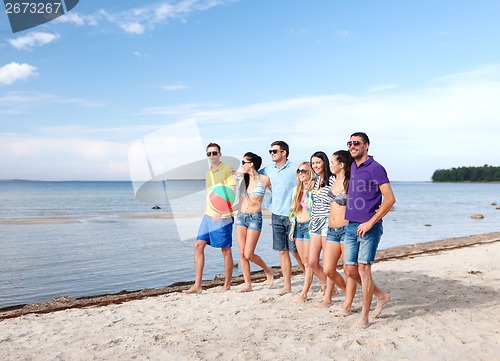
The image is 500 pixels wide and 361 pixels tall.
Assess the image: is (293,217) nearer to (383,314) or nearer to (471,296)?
(383,314)

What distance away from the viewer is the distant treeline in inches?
6801

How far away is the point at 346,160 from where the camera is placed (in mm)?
5238

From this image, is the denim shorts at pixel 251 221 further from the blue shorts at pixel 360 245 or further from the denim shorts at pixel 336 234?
the blue shorts at pixel 360 245

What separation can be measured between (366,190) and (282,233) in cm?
221

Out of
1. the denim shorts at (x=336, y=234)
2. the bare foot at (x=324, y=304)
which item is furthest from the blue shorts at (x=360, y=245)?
the bare foot at (x=324, y=304)

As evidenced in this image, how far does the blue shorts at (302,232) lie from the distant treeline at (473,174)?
19301 cm

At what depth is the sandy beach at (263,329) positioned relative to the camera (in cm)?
429

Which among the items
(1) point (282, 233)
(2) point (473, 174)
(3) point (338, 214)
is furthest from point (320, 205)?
(2) point (473, 174)

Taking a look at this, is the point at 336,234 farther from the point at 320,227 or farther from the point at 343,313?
the point at 343,313

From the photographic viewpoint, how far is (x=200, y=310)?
19.7ft

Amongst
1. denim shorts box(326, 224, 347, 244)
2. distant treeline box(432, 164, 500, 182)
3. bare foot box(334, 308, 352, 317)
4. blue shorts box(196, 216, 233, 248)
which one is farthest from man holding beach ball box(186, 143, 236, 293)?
distant treeline box(432, 164, 500, 182)

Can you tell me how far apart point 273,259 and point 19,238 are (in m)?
12.2

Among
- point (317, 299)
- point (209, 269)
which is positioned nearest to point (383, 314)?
point (317, 299)

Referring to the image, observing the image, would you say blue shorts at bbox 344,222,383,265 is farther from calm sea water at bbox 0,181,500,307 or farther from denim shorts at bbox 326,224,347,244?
calm sea water at bbox 0,181,500,307
